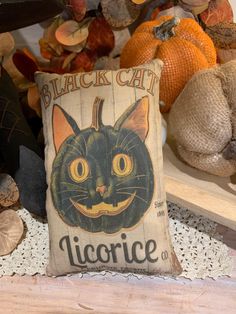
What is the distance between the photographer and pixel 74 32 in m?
1.04

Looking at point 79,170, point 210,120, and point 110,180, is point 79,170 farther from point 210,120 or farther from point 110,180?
point 210,120

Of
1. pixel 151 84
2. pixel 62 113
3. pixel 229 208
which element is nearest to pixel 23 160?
pixel 62 113

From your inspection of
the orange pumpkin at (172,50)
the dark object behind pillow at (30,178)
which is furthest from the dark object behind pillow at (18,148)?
the orange pumpkin at (172,50)

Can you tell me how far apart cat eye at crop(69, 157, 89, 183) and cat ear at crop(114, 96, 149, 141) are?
0.25ft

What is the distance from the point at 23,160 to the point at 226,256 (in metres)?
0.38

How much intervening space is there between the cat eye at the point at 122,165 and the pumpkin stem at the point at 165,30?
305mm

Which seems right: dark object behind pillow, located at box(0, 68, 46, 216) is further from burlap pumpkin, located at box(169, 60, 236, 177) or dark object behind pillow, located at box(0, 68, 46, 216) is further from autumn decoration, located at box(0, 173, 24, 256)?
burlap pumpkin, located at box(169, 60, 236, 177)

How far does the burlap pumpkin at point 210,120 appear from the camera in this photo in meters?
0.77

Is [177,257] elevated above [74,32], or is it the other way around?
[74,32]

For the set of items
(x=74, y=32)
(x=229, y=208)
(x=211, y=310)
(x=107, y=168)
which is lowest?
(x=211, y=310)

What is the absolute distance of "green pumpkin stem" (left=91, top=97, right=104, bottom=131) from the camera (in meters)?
0.75

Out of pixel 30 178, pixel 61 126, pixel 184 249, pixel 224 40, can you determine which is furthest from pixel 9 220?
pixel 224 40

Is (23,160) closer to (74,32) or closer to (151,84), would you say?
(151,84)

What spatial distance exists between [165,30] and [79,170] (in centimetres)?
35
